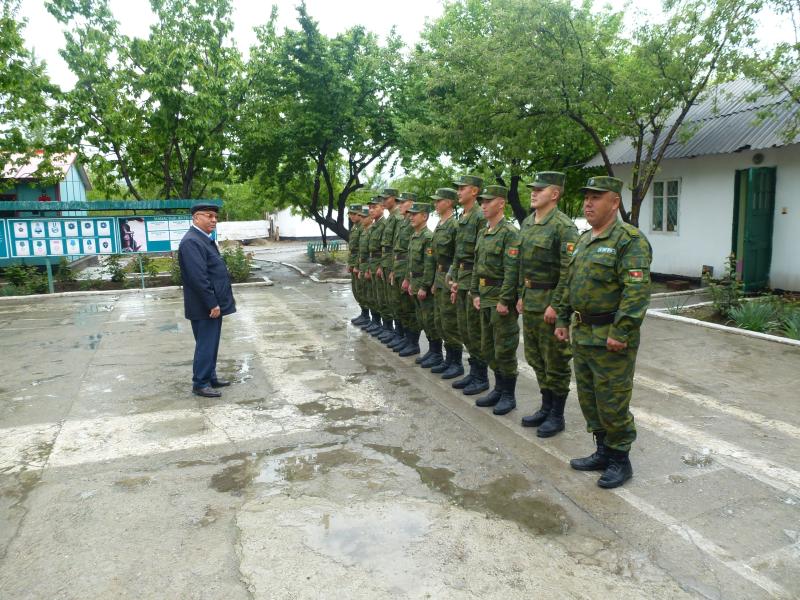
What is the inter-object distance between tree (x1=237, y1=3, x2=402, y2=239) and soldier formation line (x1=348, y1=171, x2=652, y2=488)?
29.9ft

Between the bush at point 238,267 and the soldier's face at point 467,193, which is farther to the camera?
the bush at point 238,267

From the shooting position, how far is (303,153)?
17547 millimetres

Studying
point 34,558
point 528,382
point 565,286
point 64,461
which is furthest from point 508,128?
point 34,558

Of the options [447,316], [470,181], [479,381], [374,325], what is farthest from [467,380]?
[374,325]

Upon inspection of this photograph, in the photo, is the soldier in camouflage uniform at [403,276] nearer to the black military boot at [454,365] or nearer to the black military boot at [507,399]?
the black military boot at [454,365]

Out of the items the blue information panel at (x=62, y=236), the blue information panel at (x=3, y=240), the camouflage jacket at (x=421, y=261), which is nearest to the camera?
the camouflage jacket at (x=421, y=261)

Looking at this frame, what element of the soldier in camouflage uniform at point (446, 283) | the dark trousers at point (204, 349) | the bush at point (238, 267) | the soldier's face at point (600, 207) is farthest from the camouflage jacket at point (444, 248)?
the bush at point (238, 267)

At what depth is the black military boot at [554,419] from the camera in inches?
184

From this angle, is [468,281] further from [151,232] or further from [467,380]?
[151,232]

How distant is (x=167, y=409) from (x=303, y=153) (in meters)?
13.1

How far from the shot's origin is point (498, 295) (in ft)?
17.0

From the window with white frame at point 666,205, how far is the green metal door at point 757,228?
7.52 feet

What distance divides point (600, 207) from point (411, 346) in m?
3.97

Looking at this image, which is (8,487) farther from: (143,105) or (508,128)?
(143,105)
